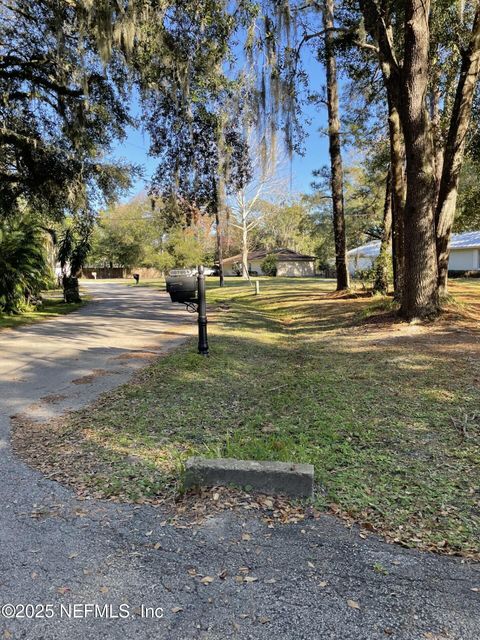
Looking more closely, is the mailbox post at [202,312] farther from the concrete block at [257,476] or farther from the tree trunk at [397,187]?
the tree trunk at [397,187]

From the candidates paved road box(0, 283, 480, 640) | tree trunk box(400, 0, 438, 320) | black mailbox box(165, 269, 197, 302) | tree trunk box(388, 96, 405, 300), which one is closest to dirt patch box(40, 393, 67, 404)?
paved road box(0, 283, 480, 640)

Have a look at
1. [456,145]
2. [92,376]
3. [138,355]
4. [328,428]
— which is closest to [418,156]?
[456,145]

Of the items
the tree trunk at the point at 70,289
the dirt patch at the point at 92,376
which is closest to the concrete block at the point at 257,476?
the dirt patch at the point at 92,376

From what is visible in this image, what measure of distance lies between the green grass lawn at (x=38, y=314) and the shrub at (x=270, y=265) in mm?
35676

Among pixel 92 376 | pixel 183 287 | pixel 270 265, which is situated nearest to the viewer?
pixel 92 376

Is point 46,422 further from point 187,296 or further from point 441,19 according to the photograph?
point 441,19

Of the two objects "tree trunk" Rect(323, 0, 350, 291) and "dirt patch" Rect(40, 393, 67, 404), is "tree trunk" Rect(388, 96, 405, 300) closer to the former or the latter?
"tree trunk" Rect(323, 0, 350, 291)

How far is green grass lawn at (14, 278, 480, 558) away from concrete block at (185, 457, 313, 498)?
0.13 meters

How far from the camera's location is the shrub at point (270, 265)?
52.2 metres

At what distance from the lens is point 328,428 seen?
405 cm

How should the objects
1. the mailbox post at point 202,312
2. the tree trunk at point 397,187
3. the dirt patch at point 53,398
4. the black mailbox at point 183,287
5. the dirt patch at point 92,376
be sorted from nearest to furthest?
1. the dirt patch at point 53,398
2. the dirt patch at point 92,376
3. the mailbox post at point 202,312
4. the black mailbox at point 183,287
5. the tree trunk at point 397,187

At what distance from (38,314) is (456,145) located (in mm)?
12158

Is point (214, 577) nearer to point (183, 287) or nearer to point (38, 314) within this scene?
point (183, 287)

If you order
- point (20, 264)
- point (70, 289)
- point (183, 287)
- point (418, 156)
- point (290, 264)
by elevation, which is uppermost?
point (418, 156)
